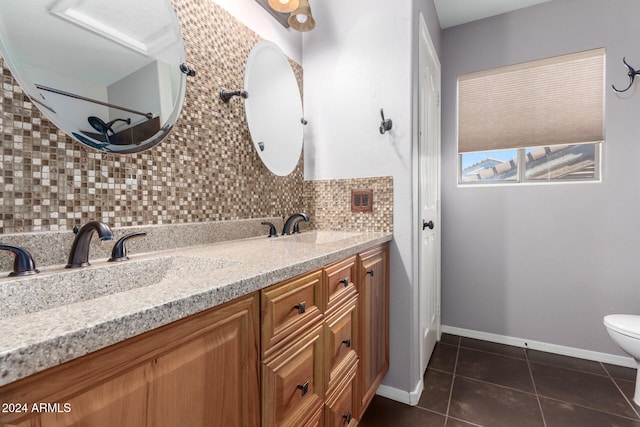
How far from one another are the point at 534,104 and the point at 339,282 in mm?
2204

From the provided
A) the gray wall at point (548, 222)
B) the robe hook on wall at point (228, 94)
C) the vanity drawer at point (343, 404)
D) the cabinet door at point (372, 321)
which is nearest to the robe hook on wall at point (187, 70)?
the robe hook on wall at point (228, 94)

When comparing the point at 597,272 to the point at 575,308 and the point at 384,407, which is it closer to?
the point at 575,308

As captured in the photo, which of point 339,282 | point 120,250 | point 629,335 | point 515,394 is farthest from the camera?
point 515,394

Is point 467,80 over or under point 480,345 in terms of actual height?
over

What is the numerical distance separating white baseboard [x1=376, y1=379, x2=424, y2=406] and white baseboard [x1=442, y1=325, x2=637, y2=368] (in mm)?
935

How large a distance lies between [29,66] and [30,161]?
0.26 meters

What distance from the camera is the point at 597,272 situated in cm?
209

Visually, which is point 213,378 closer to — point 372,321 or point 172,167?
point 172,167

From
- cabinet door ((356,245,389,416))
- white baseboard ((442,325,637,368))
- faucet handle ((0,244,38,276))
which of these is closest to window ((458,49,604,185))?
white baseboard ((442,325,637,368))

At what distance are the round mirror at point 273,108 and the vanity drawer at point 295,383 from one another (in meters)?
1.02

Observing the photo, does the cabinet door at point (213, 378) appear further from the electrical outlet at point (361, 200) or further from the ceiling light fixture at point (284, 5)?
the ceiling light fixture at point (284, 5)

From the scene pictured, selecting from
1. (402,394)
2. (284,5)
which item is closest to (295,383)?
(402,394)

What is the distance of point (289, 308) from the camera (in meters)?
0.85

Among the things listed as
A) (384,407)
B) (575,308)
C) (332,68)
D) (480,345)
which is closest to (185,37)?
(332,68)
